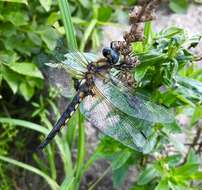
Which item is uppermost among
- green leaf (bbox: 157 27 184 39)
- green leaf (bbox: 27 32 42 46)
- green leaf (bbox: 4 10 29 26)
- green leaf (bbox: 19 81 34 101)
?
green leaf (bbox: 157 27 184 39)

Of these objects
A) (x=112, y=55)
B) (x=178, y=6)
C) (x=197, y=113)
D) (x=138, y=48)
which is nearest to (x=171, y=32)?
(x=138, y=48)

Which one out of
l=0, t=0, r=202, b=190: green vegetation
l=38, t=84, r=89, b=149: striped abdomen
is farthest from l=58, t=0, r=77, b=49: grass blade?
l=38, t=84, r=89, b=149: striped abdomen

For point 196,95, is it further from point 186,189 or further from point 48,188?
point 48,188

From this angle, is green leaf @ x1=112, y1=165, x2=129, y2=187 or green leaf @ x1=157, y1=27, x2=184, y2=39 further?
green leaf @ x1=112, y1=165, x2=129, y2=187

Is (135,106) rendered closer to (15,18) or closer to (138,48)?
(138,48)

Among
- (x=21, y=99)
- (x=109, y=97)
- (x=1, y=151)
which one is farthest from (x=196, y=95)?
(x=21, y=99)

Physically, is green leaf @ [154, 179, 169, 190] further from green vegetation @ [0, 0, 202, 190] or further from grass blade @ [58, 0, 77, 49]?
grass blade @ [58, 0, 77, 49]

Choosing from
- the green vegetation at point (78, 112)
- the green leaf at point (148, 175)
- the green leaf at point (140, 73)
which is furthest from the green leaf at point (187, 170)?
the green leaf at point (140, 73)
